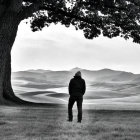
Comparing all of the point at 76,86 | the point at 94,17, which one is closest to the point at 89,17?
the point at 94,17

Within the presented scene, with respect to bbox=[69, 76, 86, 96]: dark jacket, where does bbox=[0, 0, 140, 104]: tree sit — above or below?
above

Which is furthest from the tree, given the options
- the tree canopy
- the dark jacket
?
the dark jacket

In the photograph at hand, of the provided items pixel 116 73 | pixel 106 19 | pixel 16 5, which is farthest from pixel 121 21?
pixel 116 73

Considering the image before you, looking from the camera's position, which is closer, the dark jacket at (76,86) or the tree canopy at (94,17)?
the dark jacket at (76,86)

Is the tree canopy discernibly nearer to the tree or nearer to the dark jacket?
the tree

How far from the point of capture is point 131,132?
1266cm

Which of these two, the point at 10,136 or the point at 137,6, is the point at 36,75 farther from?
the point at 10,136

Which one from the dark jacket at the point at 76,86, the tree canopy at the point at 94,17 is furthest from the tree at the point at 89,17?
the dark jacket at the point at 76,86

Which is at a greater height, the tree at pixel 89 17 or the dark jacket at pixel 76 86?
the tree at pixel 89 17

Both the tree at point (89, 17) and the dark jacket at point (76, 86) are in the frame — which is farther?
the tree at point (89, 17)

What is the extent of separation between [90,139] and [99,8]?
1670 cm

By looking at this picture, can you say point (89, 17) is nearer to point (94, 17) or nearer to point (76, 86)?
point (94, 17)

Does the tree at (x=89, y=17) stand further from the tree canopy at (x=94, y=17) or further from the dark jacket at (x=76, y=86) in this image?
the dark jacket at (x=76, y=86)

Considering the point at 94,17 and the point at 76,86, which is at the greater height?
the point at 94,17
